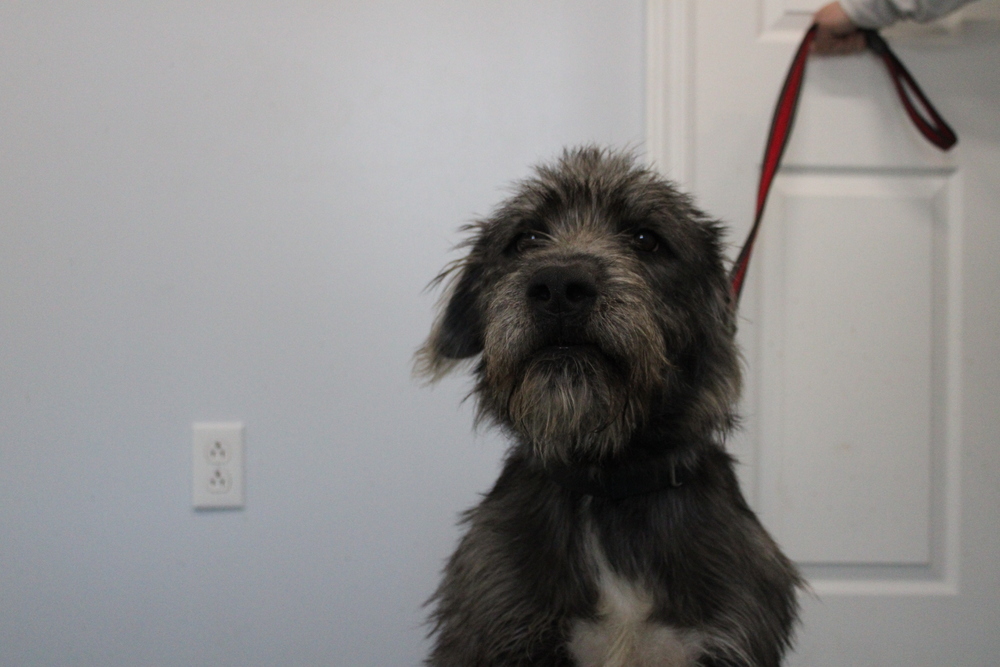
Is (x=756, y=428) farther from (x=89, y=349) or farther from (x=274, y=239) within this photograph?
(x=89, y=349)

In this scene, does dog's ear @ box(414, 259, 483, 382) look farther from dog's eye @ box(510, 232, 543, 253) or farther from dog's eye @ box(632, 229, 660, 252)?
dog's eye @ box(632, 229, 660, 252)

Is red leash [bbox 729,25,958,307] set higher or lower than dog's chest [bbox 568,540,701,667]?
higher

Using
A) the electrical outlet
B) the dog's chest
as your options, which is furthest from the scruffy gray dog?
the electrical outlet

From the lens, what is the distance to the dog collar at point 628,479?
102 centimetres

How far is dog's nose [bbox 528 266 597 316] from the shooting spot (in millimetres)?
926

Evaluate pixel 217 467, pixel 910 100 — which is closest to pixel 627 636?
pixel 217 467

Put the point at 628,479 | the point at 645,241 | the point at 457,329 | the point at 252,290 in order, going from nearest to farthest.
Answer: the point at 628,479
the point at 645,241
the point at 457,329
the point at 252,290

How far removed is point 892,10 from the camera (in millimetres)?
1546

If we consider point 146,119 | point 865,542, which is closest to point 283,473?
point 146,119

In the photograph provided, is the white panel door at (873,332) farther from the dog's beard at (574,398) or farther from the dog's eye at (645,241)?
the dog's beard at (574,398)

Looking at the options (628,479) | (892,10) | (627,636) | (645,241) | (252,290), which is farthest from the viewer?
(252,290)

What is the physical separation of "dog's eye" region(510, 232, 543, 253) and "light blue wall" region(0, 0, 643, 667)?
0.51 m

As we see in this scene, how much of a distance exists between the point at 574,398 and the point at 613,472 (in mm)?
155

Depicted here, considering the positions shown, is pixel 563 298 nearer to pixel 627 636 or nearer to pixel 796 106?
pixel 627 636
